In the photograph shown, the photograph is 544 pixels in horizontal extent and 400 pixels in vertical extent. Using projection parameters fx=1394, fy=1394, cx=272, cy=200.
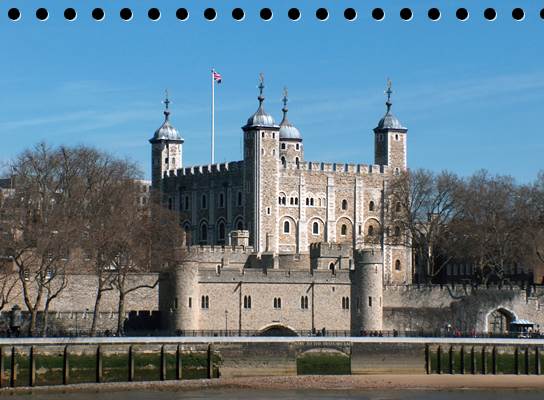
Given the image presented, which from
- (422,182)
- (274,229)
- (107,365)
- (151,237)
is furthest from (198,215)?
(107,365)

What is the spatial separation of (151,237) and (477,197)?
24720 millimetres

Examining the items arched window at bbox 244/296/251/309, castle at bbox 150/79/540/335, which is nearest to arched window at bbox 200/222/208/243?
castle at bbox 150/79/540/335

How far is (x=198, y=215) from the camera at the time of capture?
103 m

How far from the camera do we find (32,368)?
170 feet

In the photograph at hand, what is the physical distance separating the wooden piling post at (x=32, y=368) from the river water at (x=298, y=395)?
6.54 ft

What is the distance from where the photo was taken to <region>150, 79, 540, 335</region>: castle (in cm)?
6850

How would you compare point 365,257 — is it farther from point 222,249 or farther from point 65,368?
point 65,368

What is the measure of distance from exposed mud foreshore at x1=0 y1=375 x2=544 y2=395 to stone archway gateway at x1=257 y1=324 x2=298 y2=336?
38.2ft

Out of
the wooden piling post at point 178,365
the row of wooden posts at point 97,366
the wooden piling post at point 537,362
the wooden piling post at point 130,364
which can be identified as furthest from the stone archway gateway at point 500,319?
the wooden piling post at point 130,364

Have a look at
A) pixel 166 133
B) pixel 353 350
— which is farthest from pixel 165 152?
pixel 353 350

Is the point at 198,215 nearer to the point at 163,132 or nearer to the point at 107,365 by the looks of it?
the point at 163,132

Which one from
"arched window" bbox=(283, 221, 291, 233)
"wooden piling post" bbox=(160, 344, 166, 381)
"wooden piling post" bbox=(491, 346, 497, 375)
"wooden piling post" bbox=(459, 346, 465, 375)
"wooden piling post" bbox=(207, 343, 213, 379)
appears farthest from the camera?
"arched window" bbox=(283, 221, 291, 233)

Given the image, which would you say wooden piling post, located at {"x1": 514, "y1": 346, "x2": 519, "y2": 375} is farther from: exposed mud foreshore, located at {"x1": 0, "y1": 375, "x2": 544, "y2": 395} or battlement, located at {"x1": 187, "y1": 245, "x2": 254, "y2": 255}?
battlement, located at {"x1": 187, "y1": 245, "x2": 254, "y2": 255}

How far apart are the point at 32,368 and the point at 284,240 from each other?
46112mm
